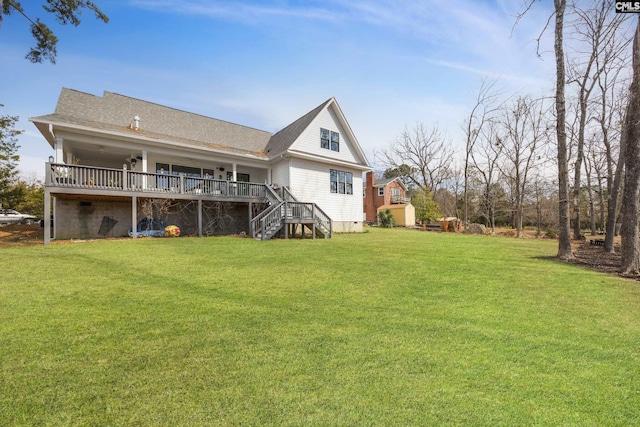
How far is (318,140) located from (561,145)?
11.5 metres

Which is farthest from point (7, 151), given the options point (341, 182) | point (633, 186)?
point (633, 186)

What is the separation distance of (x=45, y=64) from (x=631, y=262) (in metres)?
21.3

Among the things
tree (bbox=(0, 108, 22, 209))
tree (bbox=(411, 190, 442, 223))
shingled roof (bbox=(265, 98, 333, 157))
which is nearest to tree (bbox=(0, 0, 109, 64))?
shingled roof (bbox=(265, 98, 333, 157))

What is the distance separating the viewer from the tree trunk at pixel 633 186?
23.5ft

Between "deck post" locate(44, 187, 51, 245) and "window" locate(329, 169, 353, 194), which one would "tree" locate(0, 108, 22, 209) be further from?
"window" locate(329, 169, 353, 194)

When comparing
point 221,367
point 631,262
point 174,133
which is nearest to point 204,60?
point 174,133

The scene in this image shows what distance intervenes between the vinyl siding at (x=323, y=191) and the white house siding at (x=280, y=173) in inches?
15.3

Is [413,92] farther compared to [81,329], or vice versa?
[413,92]

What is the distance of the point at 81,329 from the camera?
3350 mm

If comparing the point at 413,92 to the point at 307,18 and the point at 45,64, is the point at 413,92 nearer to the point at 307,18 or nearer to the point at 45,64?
the point at 307,18

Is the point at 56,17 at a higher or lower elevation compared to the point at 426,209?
higher

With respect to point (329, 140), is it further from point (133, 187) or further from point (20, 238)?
point (20, 238)

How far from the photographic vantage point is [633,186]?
7.32 meters

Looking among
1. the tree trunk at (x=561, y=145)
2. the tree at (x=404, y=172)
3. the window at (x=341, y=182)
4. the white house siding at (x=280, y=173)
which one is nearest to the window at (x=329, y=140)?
the window at (x=341, y=182)
